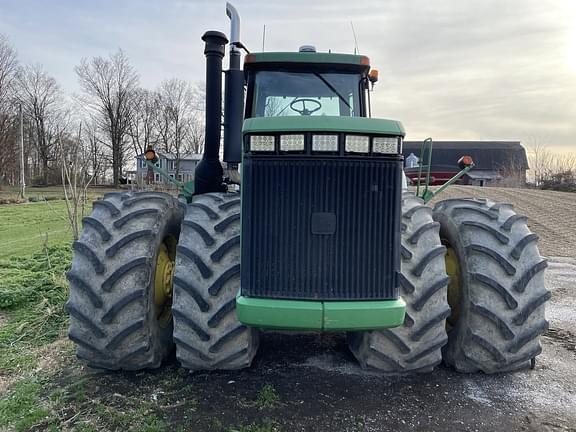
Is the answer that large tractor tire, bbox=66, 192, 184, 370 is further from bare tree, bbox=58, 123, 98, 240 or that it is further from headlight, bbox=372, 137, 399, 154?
bare tree, bbox=58, 123, 98, 240

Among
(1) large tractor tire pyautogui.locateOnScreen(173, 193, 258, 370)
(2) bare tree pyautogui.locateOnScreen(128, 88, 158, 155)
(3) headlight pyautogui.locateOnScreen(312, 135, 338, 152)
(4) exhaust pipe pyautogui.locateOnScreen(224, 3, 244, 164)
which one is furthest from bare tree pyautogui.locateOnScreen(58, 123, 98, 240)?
(2) bare tree pyautogui.locateOnScreen(128, 88, 158, 155)

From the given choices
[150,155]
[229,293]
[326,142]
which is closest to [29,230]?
[150,155]

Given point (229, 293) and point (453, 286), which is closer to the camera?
point (229, 293)

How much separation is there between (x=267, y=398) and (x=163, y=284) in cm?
114

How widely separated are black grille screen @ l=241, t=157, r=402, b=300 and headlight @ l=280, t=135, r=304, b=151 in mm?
66

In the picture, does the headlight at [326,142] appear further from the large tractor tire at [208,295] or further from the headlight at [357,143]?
the large tractor tire at [208,295]

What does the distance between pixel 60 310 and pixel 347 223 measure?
3711mm

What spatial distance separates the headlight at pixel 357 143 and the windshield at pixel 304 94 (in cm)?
136

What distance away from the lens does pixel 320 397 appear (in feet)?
10.1

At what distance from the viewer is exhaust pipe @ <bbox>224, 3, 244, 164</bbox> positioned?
11.0ft

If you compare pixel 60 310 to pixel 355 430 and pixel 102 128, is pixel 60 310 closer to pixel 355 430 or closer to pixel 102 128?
pixel 355 430

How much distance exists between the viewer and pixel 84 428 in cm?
268

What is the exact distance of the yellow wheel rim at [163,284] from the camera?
340 centimetres

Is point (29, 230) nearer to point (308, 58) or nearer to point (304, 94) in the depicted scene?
point (304, 94)
